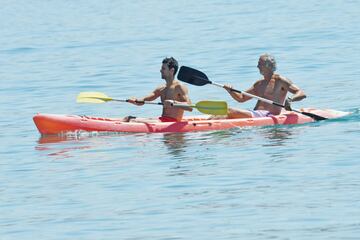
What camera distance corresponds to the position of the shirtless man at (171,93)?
17.4 metres

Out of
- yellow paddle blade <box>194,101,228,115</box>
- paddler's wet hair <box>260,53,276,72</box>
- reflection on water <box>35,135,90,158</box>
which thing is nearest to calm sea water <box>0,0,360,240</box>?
reflection on water <box>35,135,90,158</box>

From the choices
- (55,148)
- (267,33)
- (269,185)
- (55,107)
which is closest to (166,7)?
(267,33)

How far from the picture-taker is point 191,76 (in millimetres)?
18109

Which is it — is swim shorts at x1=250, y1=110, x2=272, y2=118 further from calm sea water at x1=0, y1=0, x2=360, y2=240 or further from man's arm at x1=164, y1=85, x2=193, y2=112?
man's arm at x1=164, y1=85, x2=193, y2=112

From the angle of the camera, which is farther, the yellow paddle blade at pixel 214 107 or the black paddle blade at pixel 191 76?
the black paddle blade at pixel 191 76

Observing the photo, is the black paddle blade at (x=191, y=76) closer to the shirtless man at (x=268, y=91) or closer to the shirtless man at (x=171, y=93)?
the shirtless man at (x=171, y=93)

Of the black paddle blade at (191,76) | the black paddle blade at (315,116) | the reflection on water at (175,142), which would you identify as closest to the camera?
the reflection on water at (175,142)

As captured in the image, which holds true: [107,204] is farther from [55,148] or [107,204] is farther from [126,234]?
[55,148]

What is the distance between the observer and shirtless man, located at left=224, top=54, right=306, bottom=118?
1761cm

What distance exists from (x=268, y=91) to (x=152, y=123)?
168 cm

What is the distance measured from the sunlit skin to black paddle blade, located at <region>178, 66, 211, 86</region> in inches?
10.7

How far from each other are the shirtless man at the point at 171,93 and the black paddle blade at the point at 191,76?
304 millimetres

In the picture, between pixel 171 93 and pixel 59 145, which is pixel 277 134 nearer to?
pixel 171 93

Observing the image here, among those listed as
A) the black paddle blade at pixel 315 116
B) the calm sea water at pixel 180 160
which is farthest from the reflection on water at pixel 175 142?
the black paddle blade at pixel 315 116
